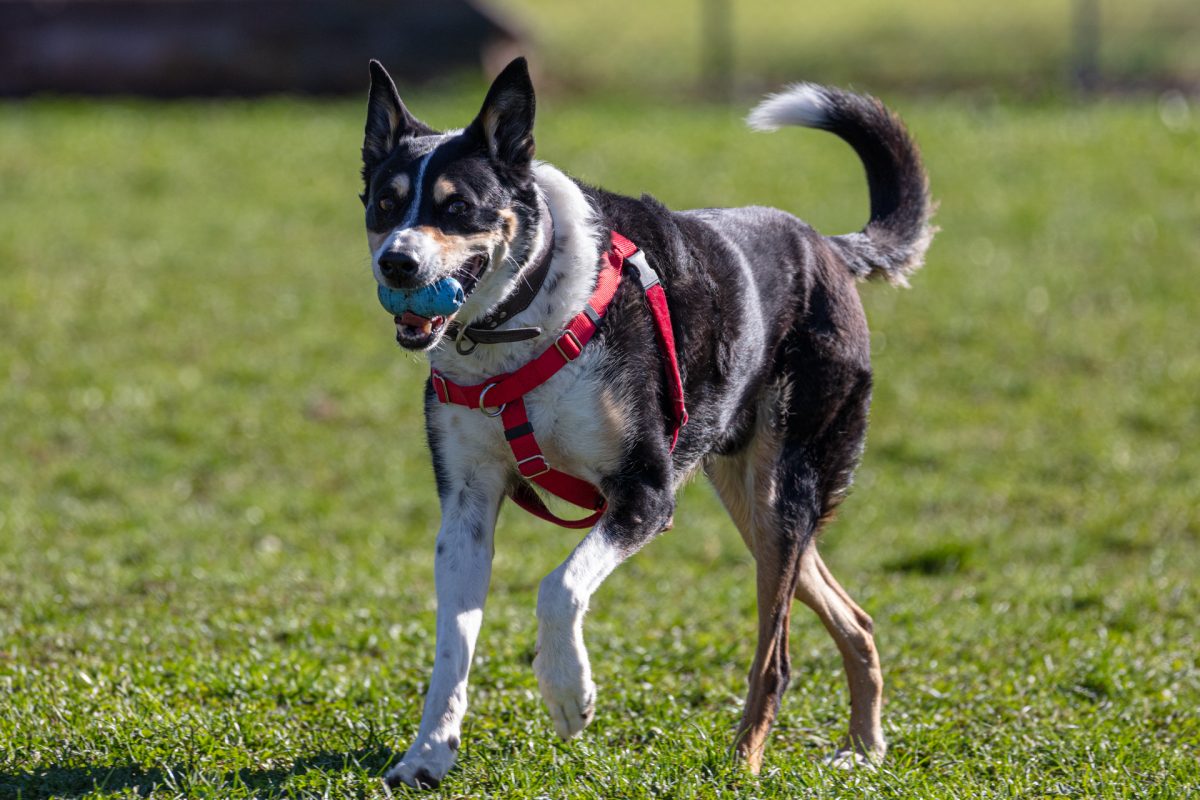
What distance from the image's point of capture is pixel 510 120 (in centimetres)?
421

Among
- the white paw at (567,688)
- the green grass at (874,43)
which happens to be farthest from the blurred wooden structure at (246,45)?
the white paw at (567,688)

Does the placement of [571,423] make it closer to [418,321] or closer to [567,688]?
[418,321]

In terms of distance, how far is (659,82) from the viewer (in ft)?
56.5

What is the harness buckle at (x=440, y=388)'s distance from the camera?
13.6 ft

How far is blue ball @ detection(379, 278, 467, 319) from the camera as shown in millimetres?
3893

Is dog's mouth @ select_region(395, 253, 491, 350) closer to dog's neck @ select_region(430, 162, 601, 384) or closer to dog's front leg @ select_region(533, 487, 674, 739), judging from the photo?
dog's neck @ select_region(430, 162, 601, 384)

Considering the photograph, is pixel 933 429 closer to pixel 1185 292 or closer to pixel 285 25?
pixel 1185 292

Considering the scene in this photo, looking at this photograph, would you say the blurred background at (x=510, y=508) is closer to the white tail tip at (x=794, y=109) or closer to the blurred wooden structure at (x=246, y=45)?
the blurred wooden structure at (x=246, y=45)

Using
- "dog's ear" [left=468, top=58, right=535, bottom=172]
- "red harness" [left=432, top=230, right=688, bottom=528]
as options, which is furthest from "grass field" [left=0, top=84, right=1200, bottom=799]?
"dog's ear" [left=468, top=58, right=535, bottom=172]

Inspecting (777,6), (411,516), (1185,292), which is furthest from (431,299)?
(777,6)

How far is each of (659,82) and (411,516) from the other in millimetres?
9860

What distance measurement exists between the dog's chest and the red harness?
0.08 feet

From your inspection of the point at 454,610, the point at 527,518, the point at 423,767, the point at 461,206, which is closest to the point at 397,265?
the point at 461,206

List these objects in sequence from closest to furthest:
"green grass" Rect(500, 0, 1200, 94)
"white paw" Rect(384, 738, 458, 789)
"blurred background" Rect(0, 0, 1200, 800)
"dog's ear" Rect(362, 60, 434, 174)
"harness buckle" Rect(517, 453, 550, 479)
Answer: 1. "white paw" Rect(384, 738, 458, 789)
2. "harness buckle" Rect(517, 453, 550, 479)
3. "dog's ear" Rect(362, 60, 434, 174)
4. "blurred background" Rect(0, 0, 1200, 800)
5. "green grass" Rect(500, 0, 1200, 94)
